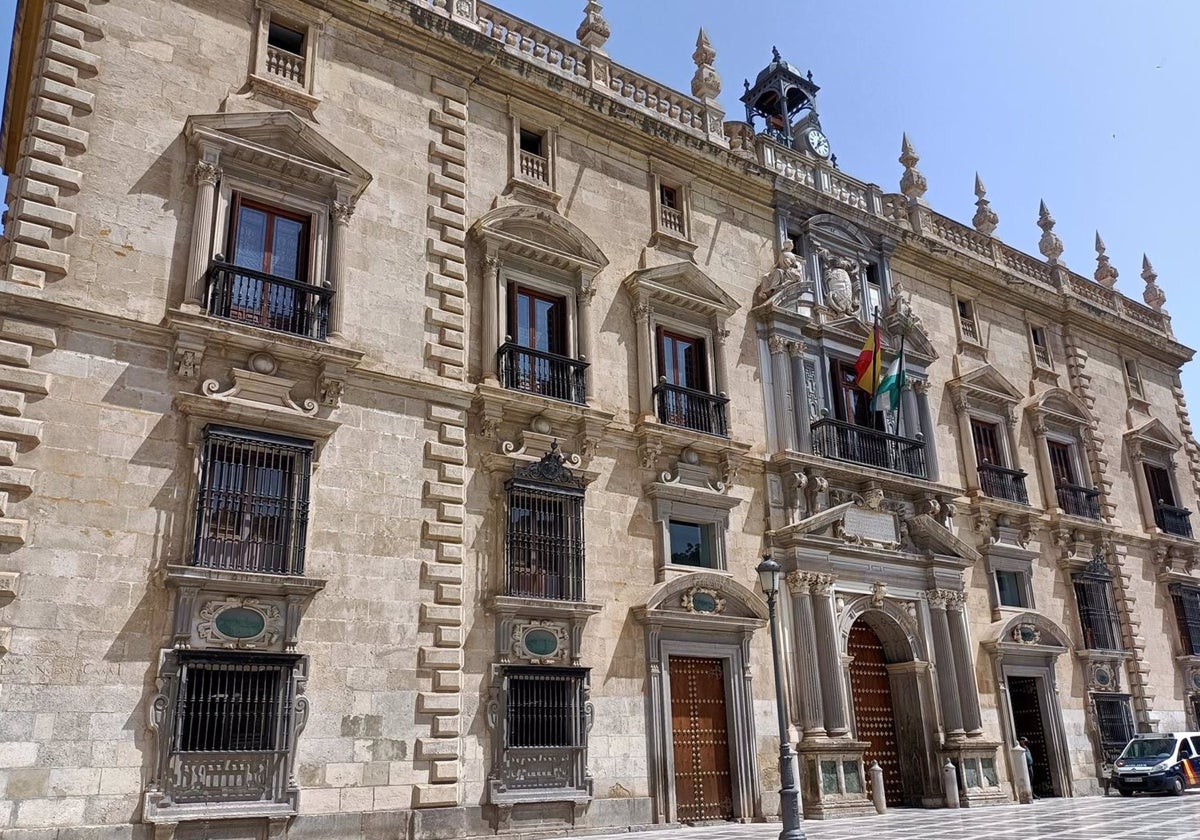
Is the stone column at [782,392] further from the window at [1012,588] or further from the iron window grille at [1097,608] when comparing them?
the iron window grille at [1097,608]

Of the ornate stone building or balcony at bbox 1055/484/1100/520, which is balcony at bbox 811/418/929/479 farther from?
balcony at bbox 1055/484/1100/520

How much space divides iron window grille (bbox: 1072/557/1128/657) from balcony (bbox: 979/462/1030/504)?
2.42 metres

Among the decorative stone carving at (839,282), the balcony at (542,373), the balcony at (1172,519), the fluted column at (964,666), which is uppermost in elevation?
the decorative stone carving at (839,282)

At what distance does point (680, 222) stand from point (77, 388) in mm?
11144

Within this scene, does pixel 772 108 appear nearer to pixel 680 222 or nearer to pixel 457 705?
pixel 680 222

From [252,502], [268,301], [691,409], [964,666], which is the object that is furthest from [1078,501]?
[252,502]

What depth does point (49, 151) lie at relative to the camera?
1225cm

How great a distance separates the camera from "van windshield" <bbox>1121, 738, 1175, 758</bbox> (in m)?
20.4

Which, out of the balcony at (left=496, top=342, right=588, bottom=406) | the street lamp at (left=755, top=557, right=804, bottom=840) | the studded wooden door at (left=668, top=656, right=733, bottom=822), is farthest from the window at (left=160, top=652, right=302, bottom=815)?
the studded wooden door at (left=668, top=656, right=733, bottom=822)

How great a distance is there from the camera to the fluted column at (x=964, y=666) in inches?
749

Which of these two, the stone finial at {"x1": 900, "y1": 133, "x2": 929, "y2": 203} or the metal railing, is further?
the stone finial at {"x1": 900, "y1": 133, "x2": 929, "y2": 203}

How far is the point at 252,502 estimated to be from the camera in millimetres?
12484

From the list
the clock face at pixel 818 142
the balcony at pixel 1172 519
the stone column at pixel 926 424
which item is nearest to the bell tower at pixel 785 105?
the clock face at pixel 818 142

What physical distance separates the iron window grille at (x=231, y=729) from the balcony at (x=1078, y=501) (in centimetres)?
1875
